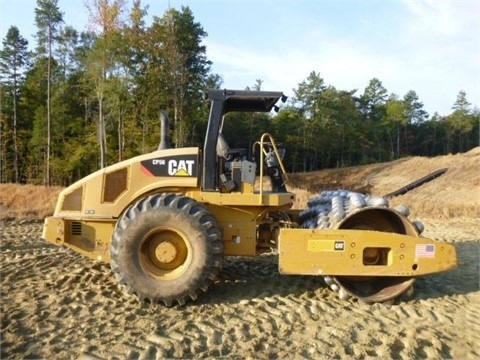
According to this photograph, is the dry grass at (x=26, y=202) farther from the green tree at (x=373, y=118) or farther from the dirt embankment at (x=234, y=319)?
the green tree at (x=373, y=118)

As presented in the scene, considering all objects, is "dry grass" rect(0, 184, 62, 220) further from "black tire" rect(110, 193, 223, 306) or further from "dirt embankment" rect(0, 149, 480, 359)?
"black tire" rect(110, 193, 223, 306)

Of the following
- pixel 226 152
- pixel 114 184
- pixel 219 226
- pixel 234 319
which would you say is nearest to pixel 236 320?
pixel 234 319

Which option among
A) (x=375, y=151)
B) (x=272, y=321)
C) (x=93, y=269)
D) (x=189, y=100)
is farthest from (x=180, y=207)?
(x=375, y=151)

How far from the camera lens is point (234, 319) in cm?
470

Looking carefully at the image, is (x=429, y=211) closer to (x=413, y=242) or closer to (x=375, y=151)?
(x=413, y=242)

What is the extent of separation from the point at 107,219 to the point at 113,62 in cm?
1880

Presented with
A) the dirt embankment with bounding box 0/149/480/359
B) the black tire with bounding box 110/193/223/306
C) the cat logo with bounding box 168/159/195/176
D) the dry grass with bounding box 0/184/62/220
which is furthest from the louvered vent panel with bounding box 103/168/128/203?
the dry grass with bounding box 0/184/62/220

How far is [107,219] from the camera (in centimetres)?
559

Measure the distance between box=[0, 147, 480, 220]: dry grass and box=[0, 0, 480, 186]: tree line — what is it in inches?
159

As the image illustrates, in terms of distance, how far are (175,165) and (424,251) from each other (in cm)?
304

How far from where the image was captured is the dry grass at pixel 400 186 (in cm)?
1372

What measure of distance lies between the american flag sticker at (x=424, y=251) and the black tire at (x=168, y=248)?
2.22 meters

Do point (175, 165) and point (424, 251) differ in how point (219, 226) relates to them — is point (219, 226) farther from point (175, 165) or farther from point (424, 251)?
point (424, 251)

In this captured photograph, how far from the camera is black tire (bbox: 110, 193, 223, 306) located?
5.02 m
